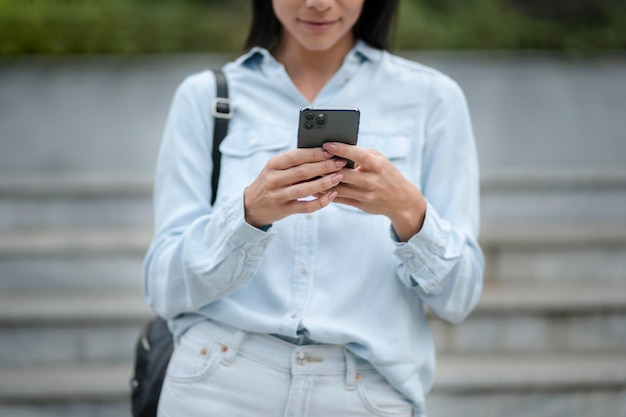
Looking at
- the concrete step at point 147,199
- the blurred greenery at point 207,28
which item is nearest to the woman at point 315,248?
the concrete step at point 147,199

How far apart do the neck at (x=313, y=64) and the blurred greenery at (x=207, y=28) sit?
3537mm

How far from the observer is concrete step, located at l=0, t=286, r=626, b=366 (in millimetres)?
3361

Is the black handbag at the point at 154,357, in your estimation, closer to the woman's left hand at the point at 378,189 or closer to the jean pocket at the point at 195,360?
the jean pocket at the point at 195,360

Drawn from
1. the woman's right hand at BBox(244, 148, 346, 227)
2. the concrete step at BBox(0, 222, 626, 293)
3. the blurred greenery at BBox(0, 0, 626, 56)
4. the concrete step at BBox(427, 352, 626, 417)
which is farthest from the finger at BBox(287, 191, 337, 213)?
the blurred greenery at BBox(0, 0, 626, 56)

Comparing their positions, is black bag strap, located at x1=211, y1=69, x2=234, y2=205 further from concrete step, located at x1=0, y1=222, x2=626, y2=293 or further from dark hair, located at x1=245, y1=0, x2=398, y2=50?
concrete step, located at x1=0, y1=222, x2=626, y2=293

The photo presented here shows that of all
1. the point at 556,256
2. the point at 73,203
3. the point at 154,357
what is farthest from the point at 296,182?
the point at 73,203

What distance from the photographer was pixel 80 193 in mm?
4121

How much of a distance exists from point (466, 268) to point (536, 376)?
73.4 inches

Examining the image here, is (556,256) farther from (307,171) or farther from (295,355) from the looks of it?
(307,171)

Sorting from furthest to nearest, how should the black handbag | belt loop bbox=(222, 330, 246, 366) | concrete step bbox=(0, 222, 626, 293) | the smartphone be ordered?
concrete step bbox=(0, 222, 626, 293) → the black handbag → belt loop bbox=(222, 330, 246, 366) → the smartphone

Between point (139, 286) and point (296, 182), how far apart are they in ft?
8.27

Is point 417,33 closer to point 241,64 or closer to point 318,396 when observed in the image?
point 241,64

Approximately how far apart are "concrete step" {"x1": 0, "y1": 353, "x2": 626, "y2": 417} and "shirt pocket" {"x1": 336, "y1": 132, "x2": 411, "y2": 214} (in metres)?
1.78

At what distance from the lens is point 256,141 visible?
155 cm
